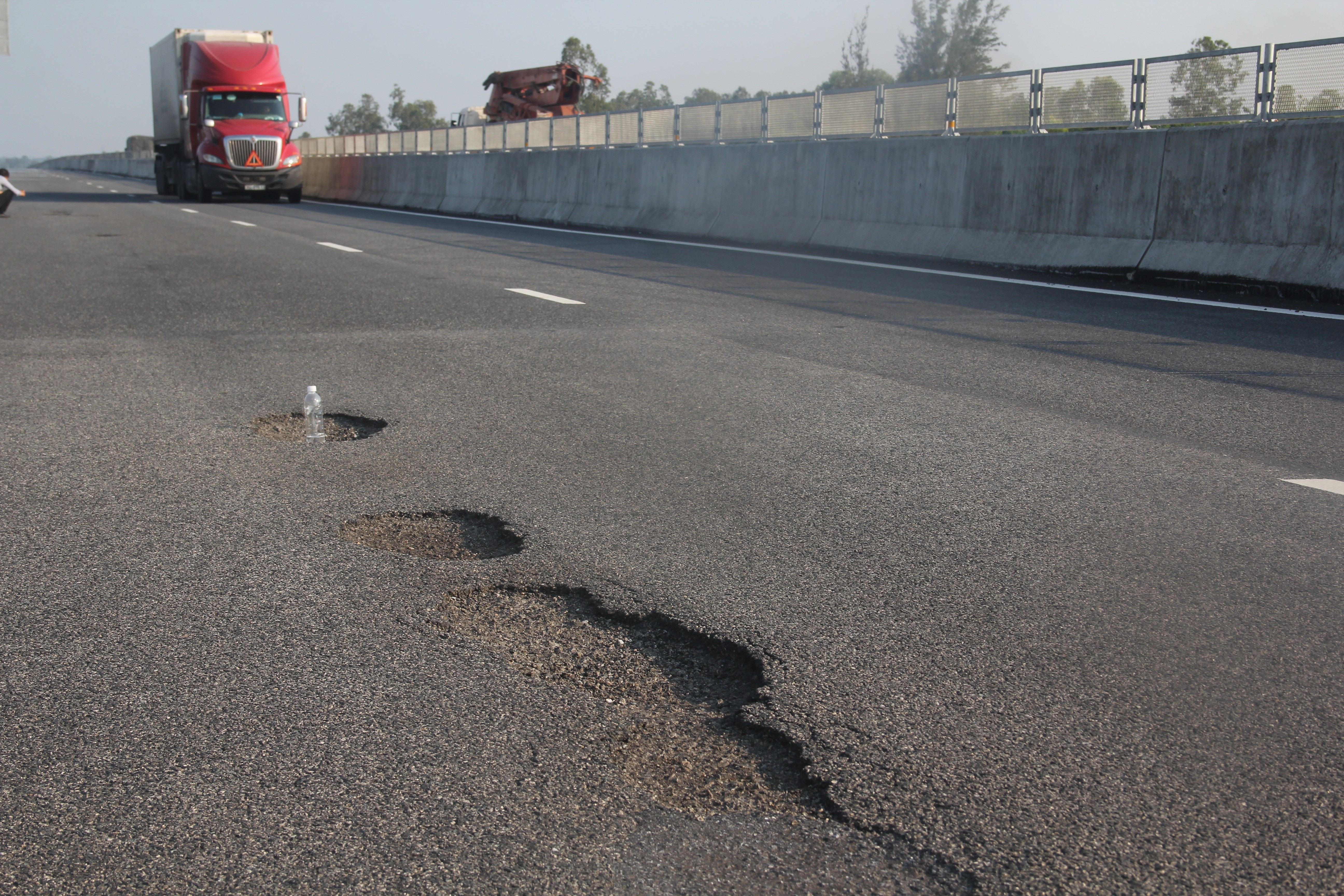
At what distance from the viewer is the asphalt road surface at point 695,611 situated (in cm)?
227

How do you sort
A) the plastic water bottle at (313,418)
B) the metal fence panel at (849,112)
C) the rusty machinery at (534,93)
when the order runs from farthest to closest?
the rusty machinery at (534,93)
the metal fence panel at (849,112)
the plastic water bottle at (313,418)

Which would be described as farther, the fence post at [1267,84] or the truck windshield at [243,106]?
the truck windshield at [243,106]

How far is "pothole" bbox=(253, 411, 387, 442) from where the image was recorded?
5668 mm

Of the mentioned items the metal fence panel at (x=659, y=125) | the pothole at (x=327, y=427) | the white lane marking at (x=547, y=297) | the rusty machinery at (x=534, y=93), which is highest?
the rusty machinery at (x=534, y=93)

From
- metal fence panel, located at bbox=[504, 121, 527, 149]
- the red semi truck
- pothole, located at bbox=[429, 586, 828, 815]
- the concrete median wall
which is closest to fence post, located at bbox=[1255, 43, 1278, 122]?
pothole, located at bbox=[429, 586, 828, 815]

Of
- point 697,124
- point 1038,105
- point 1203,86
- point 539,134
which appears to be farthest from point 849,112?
point 539,134

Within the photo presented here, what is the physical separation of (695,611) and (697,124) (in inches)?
745

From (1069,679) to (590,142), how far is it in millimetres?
23833

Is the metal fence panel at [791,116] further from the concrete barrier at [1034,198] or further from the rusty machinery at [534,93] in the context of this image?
the rusty machinery at [534,93]

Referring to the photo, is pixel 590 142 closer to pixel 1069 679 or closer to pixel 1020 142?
pixel 1020 142

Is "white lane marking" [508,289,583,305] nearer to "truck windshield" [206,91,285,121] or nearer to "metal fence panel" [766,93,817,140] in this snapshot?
"metal fence panel" [766,93,817,140]

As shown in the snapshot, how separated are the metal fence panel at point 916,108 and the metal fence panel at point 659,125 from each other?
5.91 m

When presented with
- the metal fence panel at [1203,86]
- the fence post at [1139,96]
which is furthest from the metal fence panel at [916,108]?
the metal fence panel at [1203,86]

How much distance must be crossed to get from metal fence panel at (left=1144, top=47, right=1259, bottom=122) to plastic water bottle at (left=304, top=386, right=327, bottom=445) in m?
9.89
